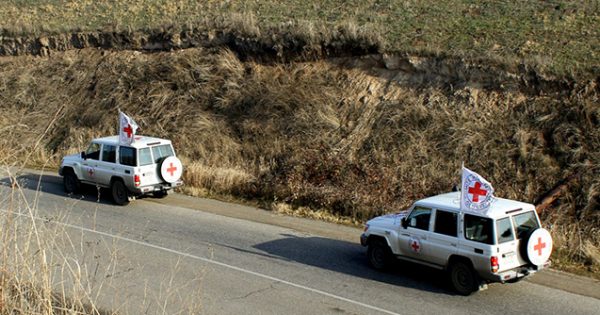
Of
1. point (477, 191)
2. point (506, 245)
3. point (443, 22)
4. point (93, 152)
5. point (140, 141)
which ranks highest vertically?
point (443, 22)

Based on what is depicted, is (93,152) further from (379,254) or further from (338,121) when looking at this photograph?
(379,254)

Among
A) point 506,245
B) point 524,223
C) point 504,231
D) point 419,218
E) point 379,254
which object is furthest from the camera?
point 379,254

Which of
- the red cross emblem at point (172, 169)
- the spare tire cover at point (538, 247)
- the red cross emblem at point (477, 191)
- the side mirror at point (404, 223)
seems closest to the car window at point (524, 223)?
the spare tire cover at point (538, 247)

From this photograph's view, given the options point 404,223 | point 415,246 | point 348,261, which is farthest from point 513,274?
point 348,261

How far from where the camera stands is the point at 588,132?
1827cm

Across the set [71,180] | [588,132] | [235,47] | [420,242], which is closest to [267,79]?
[235,47]

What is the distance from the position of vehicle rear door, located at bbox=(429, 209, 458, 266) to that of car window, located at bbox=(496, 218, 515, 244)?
2.65 feet

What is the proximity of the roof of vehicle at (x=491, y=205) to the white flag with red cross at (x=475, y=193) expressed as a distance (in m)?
0.12

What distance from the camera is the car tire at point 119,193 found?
63.7 feet

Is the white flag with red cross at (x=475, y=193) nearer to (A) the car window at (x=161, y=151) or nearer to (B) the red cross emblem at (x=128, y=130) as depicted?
(A) the car window at (x=161, y=151)

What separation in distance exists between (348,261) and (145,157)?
290 inches

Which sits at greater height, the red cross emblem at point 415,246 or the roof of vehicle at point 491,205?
the roof of vehicle at point 491,205

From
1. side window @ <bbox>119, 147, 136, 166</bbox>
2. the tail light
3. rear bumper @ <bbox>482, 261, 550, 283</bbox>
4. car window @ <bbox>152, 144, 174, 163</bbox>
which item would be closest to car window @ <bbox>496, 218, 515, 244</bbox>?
the tail light

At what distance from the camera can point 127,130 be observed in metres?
19.3
